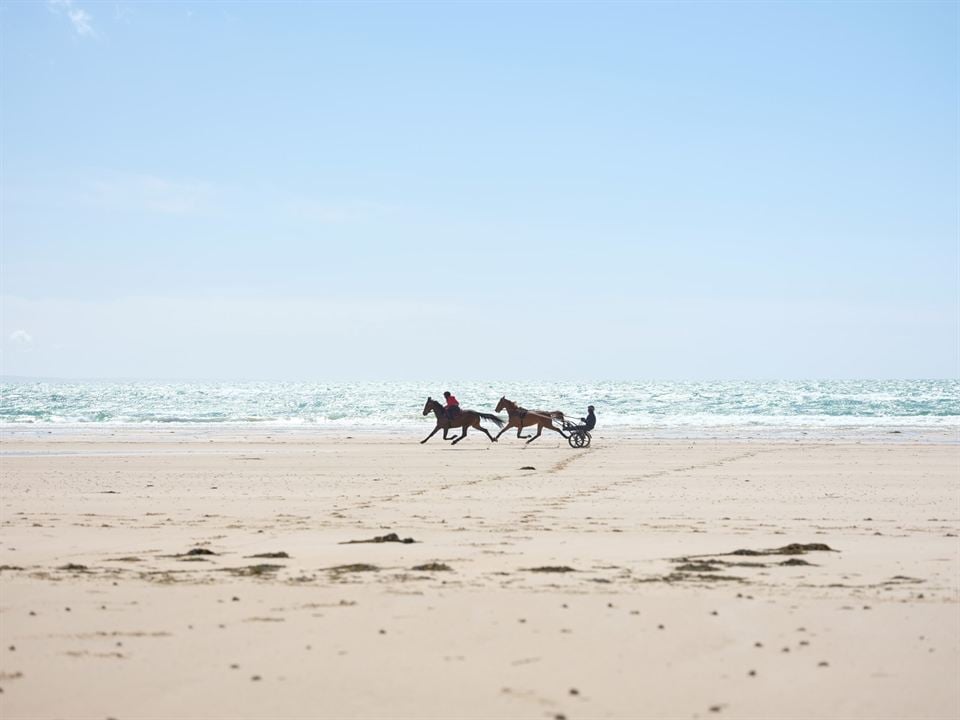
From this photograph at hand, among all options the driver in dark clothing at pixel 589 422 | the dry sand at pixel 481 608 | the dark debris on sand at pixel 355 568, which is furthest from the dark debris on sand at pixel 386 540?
the driver in dark clothing at pixel 589 422

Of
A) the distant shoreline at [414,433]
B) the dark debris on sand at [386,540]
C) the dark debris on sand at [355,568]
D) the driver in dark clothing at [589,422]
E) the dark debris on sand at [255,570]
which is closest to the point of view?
the dark debris on sand at [255,570]

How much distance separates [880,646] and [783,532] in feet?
17.5

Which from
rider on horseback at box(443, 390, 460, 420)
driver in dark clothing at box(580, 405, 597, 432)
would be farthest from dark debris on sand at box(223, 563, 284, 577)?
rider on horseback at box(443, 390, 460, 420)

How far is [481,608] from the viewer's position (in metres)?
6.59

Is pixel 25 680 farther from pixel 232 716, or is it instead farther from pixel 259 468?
pixel 259 468

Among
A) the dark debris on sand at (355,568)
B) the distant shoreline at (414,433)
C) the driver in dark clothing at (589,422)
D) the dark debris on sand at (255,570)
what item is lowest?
the distant shoreline at (414,433)

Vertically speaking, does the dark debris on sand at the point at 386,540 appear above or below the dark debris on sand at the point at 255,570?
below

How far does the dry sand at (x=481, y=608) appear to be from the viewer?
486 centimetres

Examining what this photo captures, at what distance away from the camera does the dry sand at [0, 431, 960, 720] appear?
16.0 feet

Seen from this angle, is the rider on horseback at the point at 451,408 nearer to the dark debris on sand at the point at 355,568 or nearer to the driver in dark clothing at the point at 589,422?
the driver in dark clothing at the point at 589,422

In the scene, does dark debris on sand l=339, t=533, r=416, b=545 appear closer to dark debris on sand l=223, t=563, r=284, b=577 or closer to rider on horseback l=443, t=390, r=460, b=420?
dark debris on sand l=223, t=563, r=284, b=577

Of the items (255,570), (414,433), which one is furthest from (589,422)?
(255,570)

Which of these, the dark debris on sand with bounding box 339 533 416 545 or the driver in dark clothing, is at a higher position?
the driver in dark clothing

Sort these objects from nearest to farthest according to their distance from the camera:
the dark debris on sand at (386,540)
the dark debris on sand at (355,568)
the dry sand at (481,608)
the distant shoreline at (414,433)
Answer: the dry sand at (481,608) < the dark debris on sand at (355,568) < the dark debris on sand at (386,540) < the distant shoreline at (414,433)
